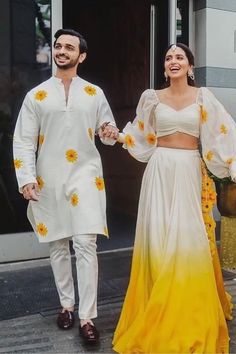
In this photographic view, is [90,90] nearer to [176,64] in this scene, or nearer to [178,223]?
[176,64]

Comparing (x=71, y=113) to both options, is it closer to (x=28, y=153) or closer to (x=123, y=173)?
(x=28, y=153)

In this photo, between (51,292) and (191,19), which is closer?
(51,292)

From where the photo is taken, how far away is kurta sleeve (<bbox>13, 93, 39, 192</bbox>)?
3748 mm

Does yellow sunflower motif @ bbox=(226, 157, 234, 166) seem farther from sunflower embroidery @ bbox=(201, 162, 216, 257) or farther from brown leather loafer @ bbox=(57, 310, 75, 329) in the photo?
brown leather loafer @ bbox=(57, 310, 75, 329)

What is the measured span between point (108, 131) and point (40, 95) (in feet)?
1.71

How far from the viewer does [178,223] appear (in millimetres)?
3617

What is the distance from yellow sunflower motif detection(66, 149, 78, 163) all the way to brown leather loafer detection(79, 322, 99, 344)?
43.0 inches

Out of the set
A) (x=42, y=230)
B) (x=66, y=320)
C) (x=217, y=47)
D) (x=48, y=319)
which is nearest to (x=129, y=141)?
(x=42, y=230)

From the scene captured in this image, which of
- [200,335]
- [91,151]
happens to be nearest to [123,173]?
[91,151]

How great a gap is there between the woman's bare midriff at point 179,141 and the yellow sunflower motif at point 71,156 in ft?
1.95

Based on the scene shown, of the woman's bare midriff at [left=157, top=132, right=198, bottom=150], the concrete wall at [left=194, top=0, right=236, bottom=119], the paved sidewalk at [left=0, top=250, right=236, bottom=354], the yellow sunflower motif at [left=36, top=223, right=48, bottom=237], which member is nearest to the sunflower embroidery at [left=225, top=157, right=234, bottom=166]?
the woman's bare midriff at [left=157, top=132, right=198, bottom=150]

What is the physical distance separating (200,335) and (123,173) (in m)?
5.31

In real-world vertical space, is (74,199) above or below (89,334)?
above

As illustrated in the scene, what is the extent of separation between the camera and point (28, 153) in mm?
3775
